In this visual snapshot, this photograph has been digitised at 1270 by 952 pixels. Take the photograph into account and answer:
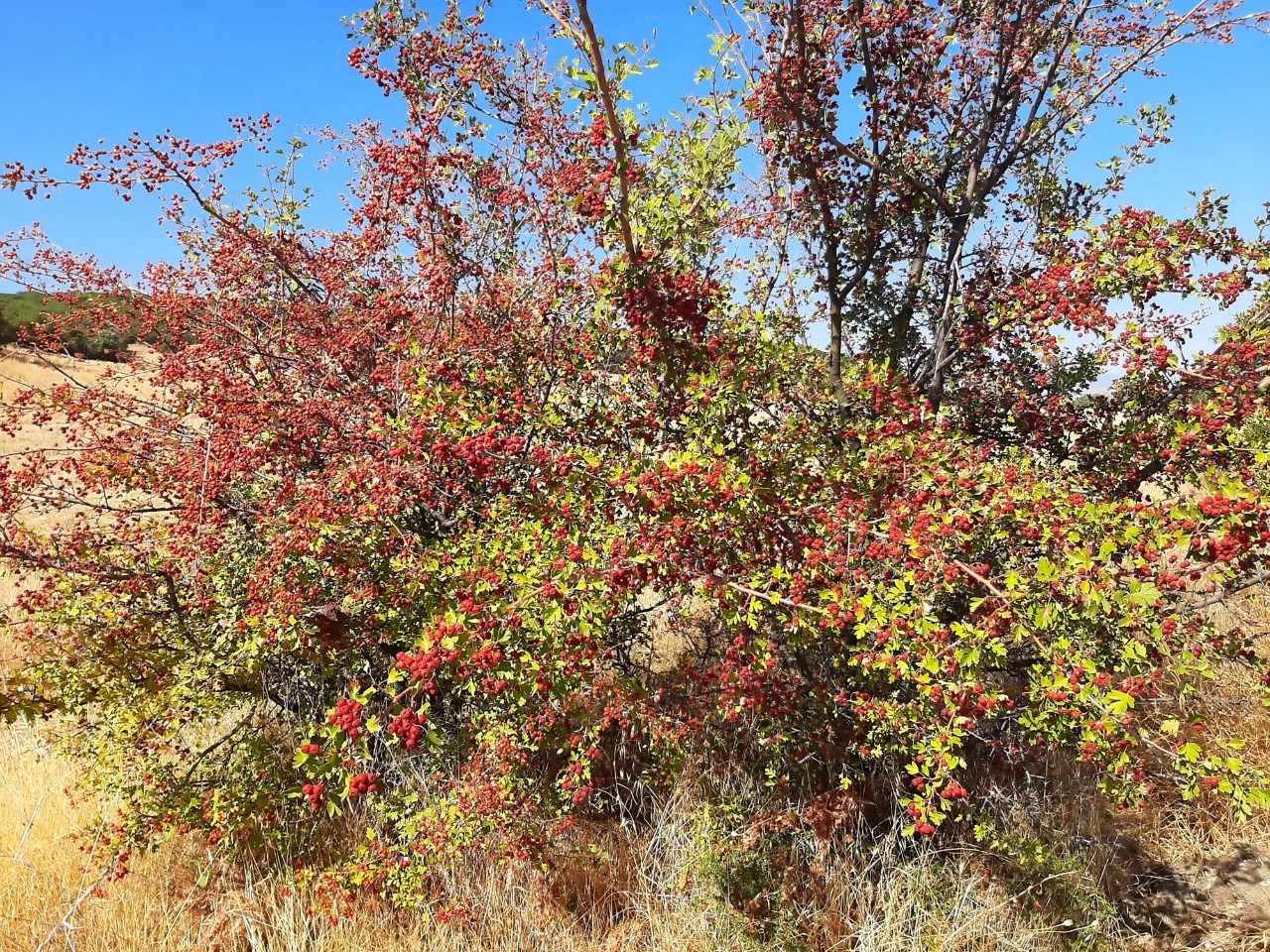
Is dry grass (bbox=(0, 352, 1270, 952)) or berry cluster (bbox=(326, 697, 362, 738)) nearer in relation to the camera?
berry cluster (bbox=(326, 697, 362, 738))

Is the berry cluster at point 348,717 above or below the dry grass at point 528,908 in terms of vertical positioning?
above

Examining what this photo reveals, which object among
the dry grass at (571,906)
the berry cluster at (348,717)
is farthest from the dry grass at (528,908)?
the berry cluster at (348,717)

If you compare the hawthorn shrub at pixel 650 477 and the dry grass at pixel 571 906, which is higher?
the hawthorn shrub at pixel 650 477

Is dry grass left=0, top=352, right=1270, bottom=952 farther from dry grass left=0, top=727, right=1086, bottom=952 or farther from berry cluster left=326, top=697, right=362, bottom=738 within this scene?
berry cluster left=326, top=697, right=362, bottom=738

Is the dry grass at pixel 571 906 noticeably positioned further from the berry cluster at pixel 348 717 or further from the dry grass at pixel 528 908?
the berry cluster at pixel 348 717

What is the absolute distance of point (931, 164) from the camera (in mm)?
4691

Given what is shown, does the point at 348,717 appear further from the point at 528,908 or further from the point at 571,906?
the point at 571,906

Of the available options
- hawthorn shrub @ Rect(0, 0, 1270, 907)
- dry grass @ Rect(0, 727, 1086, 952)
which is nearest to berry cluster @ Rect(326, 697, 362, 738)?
hawthorn shrub @ Rect(0, 0, 1270, 907)

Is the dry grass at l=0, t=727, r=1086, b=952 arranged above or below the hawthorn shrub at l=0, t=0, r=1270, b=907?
below

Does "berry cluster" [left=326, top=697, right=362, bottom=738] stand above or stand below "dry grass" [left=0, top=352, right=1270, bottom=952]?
above

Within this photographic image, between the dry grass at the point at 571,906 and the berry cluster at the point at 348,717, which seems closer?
the berry cluster at the point at 348,717

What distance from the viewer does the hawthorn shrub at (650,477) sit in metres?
2.79

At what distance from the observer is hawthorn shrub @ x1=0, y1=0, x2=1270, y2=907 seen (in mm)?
2791

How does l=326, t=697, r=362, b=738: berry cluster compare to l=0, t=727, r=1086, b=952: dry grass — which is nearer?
l=326, t=697, r=362, b=738: berry cluster
